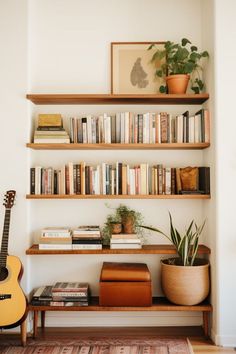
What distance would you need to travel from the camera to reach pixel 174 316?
9.90ft

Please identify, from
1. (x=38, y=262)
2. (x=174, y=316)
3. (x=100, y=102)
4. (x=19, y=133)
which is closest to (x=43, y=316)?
(x=38, y=262)

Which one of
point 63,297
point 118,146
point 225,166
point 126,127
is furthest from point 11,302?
point 225,166

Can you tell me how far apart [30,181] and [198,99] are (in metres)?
1.53

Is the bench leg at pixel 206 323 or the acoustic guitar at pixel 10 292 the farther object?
the bench leg at pixel 206 323

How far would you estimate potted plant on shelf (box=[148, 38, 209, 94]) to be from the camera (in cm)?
287

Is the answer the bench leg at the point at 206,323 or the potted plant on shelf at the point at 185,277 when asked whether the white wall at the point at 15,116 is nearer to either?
the potted plant on shelf at the point at 185,277

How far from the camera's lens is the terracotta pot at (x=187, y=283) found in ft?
8.77

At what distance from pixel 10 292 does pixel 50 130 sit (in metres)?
1.27

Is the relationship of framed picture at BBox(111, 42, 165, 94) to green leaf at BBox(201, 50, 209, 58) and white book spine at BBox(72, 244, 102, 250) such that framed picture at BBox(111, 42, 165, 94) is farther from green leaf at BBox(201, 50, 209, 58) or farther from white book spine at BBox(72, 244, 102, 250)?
white book spine at BBox(72, 244, 102, 250)

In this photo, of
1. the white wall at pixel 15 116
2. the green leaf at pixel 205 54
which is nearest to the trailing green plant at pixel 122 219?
the white wall at pixel 15 116

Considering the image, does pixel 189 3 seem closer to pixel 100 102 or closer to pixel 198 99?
pixel 198 99

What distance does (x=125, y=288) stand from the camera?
2.69 meters

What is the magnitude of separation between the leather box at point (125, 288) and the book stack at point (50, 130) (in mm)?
1115

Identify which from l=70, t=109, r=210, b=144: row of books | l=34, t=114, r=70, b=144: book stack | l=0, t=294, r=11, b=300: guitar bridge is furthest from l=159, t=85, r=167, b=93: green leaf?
l=0, t=294, r=11, b=300: guitar bridge
